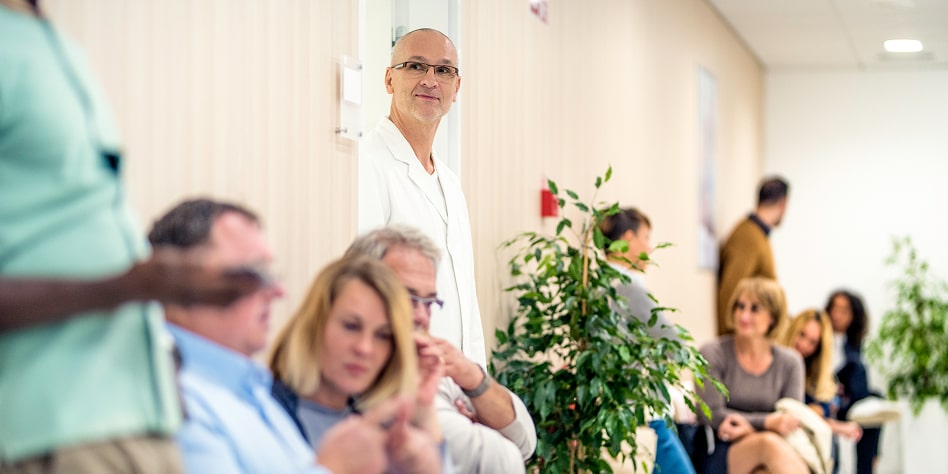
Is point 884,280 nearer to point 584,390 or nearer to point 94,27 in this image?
point 584,390

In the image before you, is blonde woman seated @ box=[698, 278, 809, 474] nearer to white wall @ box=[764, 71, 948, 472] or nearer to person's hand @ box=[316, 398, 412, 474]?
person's hand @ box=[316, 398, 412, 474]

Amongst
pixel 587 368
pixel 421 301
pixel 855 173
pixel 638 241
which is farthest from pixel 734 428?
pixel 855 173

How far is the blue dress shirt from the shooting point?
1.66m

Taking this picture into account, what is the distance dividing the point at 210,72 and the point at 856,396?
19.8ft

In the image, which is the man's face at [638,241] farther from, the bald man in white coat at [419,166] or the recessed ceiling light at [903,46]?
the recessed ceiling light at [903,46]

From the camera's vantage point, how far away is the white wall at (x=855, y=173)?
9844 mm

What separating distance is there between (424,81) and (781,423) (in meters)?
3.07

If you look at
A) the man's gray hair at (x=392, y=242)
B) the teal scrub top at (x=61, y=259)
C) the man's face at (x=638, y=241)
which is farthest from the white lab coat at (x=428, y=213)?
the man's face at (x=638, y=241)

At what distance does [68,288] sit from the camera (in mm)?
1446

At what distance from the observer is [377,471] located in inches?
75.2

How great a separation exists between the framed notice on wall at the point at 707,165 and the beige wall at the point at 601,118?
0.13 metres

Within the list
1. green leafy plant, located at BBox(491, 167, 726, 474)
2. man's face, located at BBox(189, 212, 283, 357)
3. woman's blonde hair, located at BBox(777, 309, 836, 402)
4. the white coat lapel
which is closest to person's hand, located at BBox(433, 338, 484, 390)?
the white coat lapel

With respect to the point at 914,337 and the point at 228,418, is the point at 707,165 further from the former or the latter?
the point at 228,418

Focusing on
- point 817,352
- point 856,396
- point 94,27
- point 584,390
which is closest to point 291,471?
point 94,27
